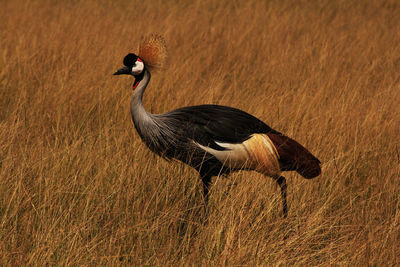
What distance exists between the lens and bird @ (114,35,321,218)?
3.15 m

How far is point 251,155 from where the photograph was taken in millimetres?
3160

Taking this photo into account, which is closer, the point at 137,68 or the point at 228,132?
the point at 228,132

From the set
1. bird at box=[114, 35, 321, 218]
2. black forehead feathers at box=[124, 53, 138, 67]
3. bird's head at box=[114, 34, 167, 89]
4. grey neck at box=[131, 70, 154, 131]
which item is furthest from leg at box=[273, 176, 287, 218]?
black forehead feathers at box=[124, 53, 138, 67]

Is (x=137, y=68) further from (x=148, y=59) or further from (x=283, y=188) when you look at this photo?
(x=283, y=188)

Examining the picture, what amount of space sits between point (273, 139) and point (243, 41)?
331cm

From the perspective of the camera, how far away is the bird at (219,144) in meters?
3.15

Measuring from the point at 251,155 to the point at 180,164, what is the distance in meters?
0.45

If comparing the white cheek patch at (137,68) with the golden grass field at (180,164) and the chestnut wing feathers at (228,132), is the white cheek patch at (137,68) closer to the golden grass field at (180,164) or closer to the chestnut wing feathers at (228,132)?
the chestnut wing feathers at (228,132)

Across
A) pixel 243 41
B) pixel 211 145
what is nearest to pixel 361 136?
pixel 211 145

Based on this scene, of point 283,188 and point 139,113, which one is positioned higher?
point 139,113

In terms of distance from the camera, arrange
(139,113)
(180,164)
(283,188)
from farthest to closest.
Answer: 1. (180,164)
2. (139,113)
3. (283,188)

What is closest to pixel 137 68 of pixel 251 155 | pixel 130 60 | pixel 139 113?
pixel 130 60

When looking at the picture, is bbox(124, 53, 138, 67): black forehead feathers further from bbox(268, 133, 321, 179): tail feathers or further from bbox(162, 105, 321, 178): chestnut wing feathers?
bbox(268, 133, 321, 179): tail feathers

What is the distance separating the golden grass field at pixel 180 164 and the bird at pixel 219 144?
10 centimetres
